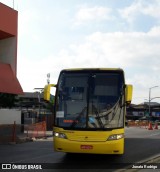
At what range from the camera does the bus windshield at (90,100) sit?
43.0 ft

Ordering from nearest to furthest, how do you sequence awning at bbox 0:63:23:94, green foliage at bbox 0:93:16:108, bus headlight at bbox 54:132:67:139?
A: 1. bus headlight at bbox 54:132:67:139
2. awning at bbox 0:63:23:94
3. green foliage at bbox 0:93:16:108

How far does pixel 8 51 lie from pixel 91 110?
697 inches

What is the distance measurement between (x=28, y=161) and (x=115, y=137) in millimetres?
3256

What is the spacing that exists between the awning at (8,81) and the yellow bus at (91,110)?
12671 mm

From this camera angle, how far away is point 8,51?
97.3ft

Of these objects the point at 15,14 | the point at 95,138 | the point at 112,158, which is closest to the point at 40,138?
the point at 15,14

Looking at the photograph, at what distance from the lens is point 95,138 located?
1293 cm

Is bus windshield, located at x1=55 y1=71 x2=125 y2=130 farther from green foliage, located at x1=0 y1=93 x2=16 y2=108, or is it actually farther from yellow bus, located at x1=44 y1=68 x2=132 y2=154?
green foliage, located at x1=0 y1=93 x2=16 y2=108

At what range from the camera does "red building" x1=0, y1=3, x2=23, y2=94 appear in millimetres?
26945

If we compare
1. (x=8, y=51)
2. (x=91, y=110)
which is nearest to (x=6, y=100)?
(x=8, y=51)

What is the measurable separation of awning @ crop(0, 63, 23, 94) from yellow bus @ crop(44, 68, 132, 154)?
41.6 feet

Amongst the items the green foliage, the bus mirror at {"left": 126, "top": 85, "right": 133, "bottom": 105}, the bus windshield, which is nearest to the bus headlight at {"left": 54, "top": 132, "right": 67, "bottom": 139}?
the bus windshield

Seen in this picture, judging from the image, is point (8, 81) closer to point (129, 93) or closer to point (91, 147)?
point (129, 93)

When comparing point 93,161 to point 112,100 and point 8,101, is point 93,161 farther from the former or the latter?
point 8,101
